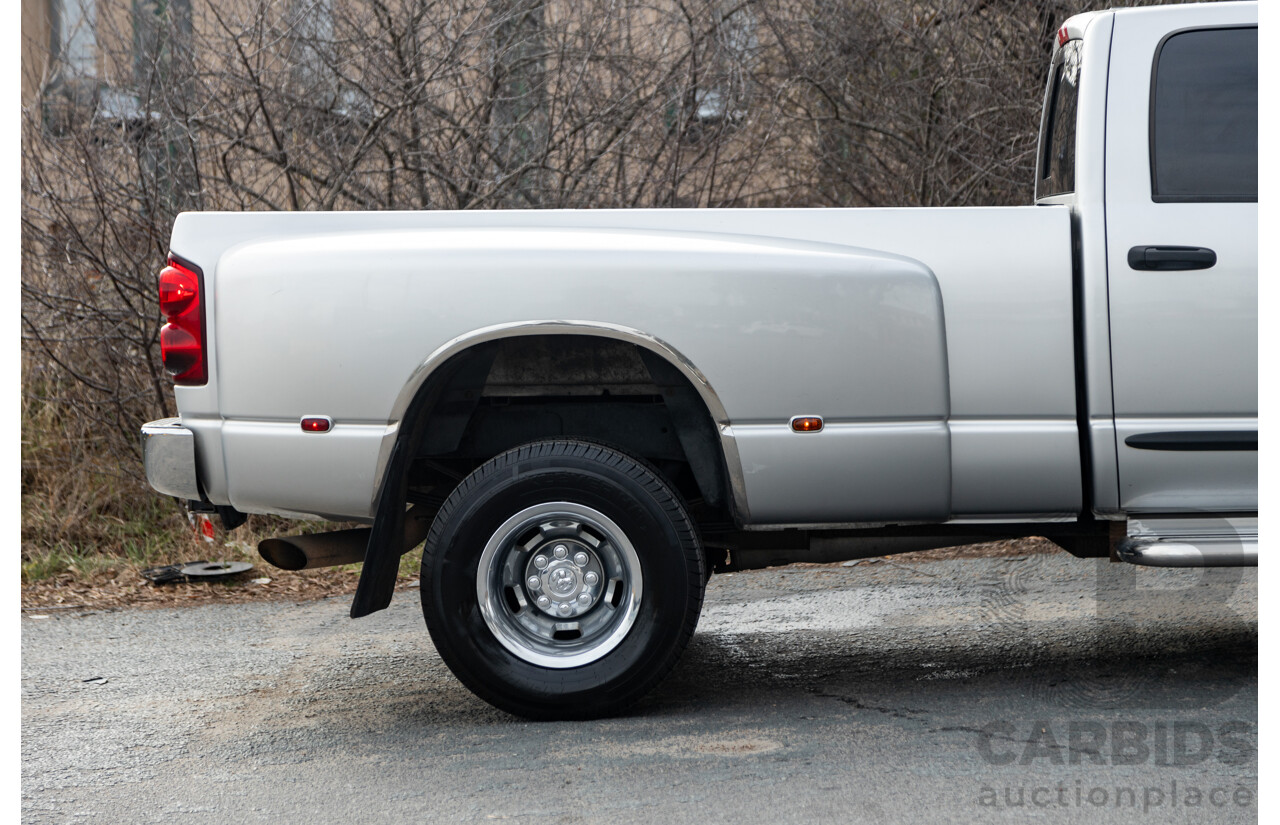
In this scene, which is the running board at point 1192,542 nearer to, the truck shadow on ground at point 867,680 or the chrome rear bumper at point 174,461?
the truck shadow on ground at point 867,680

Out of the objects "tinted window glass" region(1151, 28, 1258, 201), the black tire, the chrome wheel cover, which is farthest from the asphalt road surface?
"tinted window glass" region(1151, 28, 1258, 201)

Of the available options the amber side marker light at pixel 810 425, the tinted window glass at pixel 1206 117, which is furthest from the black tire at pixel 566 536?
the tinted window glass at pixel 1206 117

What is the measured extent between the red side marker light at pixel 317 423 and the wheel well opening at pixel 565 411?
0.91ft

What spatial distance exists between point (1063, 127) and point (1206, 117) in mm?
526

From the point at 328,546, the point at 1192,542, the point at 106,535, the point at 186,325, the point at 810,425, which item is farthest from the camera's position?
the point at 106,535

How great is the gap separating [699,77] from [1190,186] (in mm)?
4746

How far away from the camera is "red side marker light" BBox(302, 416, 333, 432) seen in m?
4.19

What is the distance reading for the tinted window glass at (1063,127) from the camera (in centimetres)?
449

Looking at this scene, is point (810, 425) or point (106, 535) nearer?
point (810, 425)

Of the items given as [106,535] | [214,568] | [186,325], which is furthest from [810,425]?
[106,535]

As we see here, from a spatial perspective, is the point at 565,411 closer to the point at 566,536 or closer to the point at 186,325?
the point at 566,536

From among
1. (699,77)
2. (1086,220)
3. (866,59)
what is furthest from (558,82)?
(1086,220)

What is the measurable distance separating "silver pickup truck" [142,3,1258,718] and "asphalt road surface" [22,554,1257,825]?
419 millimetres

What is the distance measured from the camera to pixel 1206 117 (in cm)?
432
